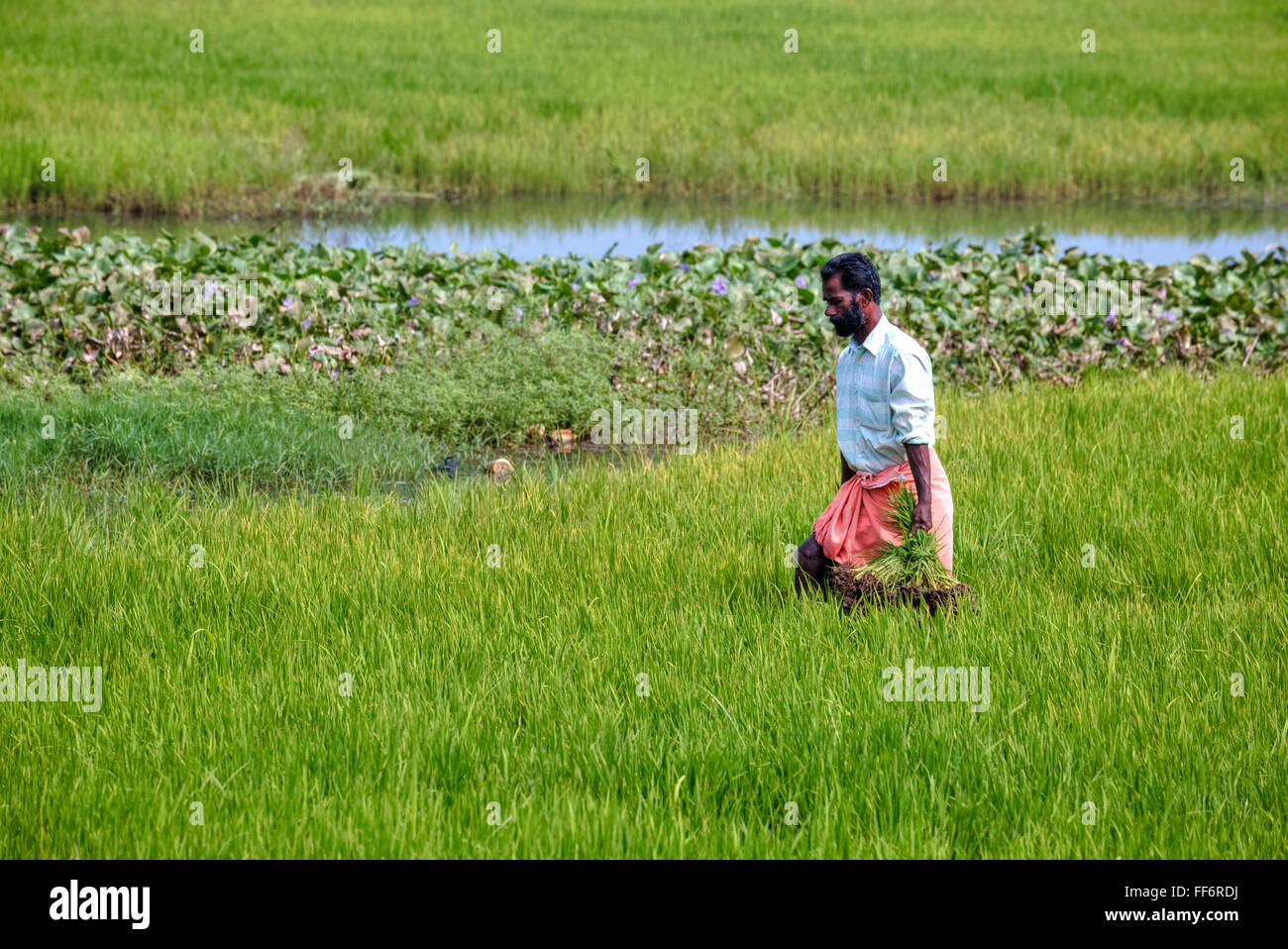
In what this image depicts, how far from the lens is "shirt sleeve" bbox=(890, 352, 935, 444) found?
4.00 m

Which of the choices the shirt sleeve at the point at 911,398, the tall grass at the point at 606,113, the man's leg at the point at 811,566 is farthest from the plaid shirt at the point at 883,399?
the tall grass at the point at 606,113

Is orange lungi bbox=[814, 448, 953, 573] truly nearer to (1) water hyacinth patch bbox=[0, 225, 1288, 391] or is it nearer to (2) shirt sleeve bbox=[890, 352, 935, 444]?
(2) shirt sleeve bbox=[890, 352, 935, 444]

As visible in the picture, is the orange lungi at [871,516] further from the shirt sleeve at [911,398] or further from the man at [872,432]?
the shirt sleeve at [911,398]

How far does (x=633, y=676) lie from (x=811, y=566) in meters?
0.85

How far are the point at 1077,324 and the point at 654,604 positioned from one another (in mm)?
5727

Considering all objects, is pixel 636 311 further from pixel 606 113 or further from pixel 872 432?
pixel 606 113

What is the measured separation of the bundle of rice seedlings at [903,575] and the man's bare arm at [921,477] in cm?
4

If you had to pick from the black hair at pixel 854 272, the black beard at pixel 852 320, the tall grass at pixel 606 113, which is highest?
the tall grass at pixel 606 113

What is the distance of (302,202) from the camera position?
16.2 m

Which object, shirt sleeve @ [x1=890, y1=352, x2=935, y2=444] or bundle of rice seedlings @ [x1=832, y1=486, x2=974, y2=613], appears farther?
bundle of rice seedlings @ [x1=832, y1=486, x2=974, y2=613]

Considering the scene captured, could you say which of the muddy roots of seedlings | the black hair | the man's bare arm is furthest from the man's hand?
the black hair

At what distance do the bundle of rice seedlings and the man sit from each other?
1.7 inches

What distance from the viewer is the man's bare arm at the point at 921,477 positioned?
402 cm

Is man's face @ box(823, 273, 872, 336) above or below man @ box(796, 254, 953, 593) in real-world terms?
above
